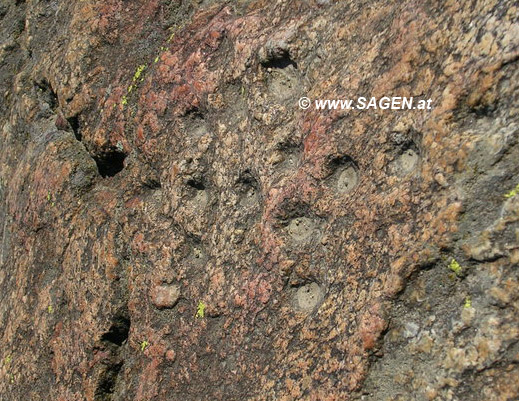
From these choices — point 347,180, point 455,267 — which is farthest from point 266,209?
point 455,267

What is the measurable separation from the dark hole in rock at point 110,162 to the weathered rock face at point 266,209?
0.07 ft

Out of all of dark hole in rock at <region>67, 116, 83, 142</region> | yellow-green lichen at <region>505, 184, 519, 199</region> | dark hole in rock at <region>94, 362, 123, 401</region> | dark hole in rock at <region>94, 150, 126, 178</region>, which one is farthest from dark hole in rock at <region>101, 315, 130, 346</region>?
yellow-green lichen at <region>505, 184, 519, 199</region>

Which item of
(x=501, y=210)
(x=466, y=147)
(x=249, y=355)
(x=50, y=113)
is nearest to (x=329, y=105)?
(x=466, y=147)

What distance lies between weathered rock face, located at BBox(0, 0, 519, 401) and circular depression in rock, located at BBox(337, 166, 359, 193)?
0.03ft

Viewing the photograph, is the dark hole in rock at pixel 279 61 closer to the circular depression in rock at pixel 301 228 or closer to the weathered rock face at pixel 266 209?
the weathered rock face at pixel 266 209

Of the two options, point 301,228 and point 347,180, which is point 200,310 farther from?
point 347,180

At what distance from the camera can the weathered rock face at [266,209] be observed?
3709mm

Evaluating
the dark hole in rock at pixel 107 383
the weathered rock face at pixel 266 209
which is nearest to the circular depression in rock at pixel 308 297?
the weathered rock face at pixel 266 209

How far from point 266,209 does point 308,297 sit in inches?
27.3

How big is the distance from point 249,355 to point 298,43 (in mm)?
2164

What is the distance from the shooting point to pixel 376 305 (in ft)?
13.2

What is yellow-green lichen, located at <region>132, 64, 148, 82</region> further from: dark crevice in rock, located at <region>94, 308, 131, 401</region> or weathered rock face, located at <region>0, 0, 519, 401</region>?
dark crevice in rock, located at <region>94, 308, 131, 401</region>

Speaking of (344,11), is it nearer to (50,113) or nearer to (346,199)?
(346,199)

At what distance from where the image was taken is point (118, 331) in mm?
5766
